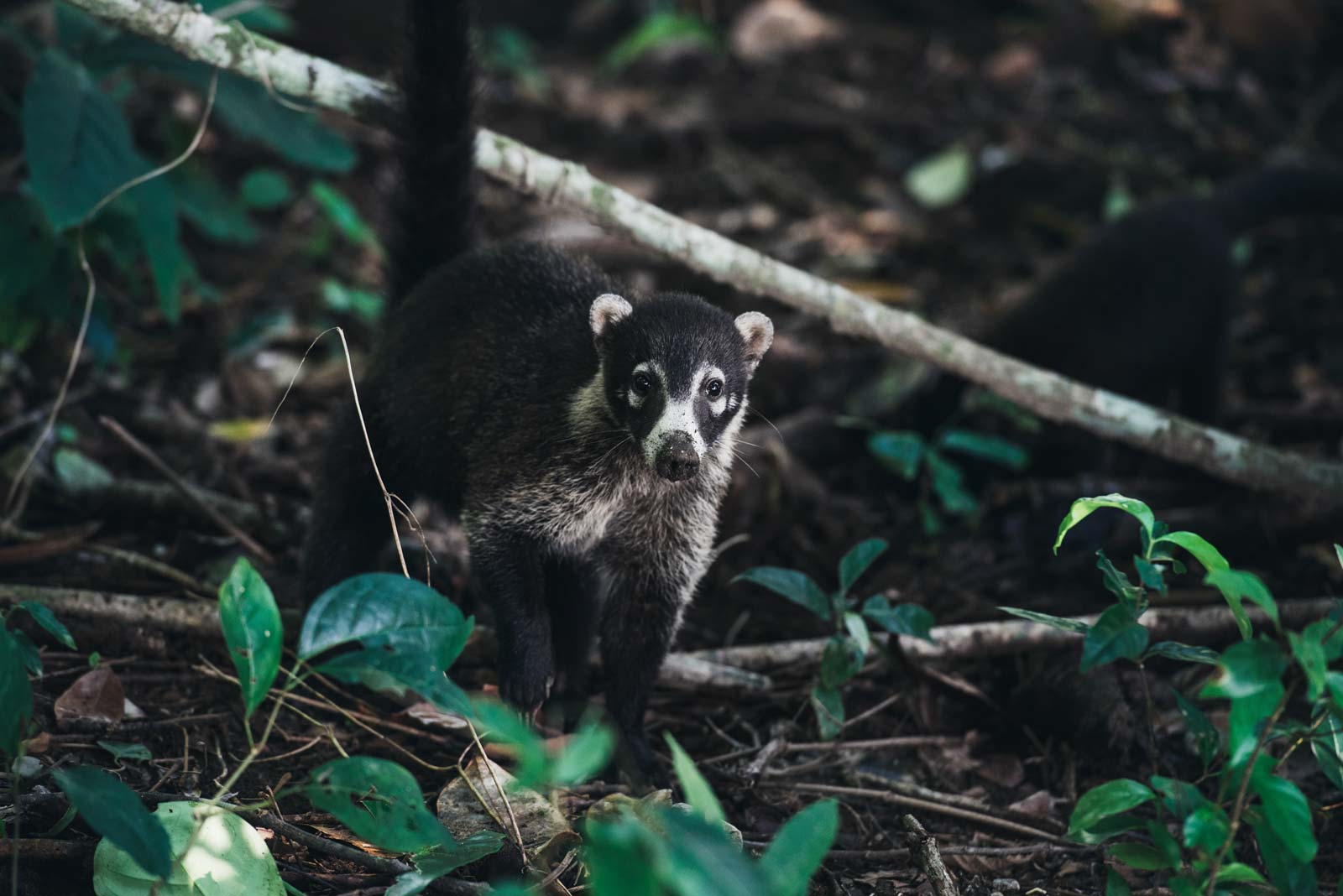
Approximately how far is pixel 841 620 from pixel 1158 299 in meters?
3.33

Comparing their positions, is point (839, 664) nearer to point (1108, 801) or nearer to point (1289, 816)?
point (1108, 801)

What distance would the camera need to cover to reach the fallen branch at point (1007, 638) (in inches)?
164

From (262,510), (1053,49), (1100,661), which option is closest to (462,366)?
(262,510)

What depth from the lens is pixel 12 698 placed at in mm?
2643

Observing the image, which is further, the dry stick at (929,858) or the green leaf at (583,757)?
the dry stick at (929,858)

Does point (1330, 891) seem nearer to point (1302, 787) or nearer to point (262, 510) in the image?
point (1302, 787)

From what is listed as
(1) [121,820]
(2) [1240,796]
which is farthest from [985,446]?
(1) [121,820]

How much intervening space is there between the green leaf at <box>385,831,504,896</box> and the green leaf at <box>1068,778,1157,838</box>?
1.33 meters

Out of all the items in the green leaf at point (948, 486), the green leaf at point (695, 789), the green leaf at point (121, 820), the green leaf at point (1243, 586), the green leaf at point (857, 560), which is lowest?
the green leaf at point (948, 486)

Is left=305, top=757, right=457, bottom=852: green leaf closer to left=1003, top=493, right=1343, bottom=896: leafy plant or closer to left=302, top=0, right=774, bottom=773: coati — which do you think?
left=302, top=0, right=774, bottom=773: coati

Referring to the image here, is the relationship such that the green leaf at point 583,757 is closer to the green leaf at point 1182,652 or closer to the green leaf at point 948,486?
the green leaf at point 1182,652

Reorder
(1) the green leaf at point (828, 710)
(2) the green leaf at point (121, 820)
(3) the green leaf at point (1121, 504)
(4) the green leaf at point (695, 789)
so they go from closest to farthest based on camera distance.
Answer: (4) the green leaf at point (695, 789) → (2) the green leaf at point (121, 820) → (3) the green leaf at point (1121, 504) → (1) the green leaf at point (828, 710)

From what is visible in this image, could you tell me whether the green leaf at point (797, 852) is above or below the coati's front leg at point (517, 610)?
above

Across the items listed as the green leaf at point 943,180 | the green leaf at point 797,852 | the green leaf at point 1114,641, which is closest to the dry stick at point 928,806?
the green leaf at point 1114,641
